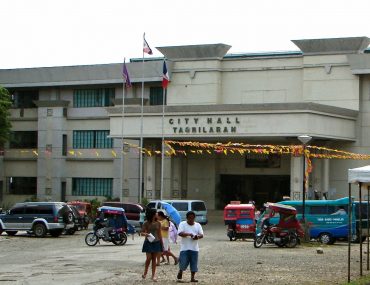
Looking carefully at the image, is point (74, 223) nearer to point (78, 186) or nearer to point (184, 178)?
point (184, 178)

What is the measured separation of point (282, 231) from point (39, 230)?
1241 centimetres

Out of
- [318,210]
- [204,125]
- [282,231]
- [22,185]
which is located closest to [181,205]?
[204,125]

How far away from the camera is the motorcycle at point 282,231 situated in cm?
3219

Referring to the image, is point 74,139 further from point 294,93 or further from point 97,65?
point 294,93

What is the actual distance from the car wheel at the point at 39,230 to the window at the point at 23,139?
27.1 metres

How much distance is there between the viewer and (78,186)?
65125 mm

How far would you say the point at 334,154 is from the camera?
5491 cm

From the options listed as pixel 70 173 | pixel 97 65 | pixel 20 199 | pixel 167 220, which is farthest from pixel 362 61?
pixel 167 220

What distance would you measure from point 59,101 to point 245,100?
14807 mm

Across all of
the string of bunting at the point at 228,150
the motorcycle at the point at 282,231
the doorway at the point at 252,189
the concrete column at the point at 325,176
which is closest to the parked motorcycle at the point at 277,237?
the motorcycle at the point at 282,231

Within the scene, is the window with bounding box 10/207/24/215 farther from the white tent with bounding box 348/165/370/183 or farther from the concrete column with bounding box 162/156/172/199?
the white tent with bounding box 348/165/370/183

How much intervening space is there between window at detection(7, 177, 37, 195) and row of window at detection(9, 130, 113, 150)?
2.60 m

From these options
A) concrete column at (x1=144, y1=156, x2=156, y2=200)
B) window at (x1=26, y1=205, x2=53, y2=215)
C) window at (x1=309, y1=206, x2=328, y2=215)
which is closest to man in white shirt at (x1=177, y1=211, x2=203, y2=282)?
window at (x1=309, y1=206, x2=328, y2=215)

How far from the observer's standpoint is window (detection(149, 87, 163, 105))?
201ft
